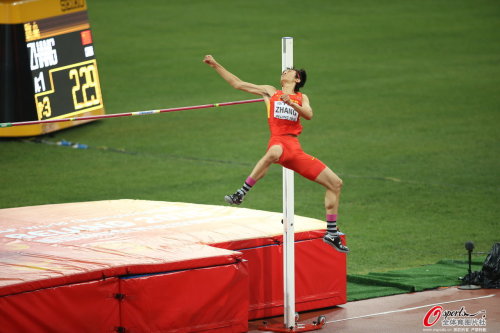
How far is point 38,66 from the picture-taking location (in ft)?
53.7

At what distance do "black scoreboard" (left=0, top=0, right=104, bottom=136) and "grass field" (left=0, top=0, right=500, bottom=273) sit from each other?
3.16 feet

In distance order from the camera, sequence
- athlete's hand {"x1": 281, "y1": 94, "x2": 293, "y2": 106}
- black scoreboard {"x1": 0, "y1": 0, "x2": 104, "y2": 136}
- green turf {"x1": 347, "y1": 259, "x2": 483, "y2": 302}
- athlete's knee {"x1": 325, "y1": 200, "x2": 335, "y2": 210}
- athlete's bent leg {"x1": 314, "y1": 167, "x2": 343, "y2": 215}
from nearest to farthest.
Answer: athlete's hand {"x1": 281, "y1": 94, "x2": 293, "y2": 106} < athlete's bent leg {"x1": 314, "y1": 167, "x2": 343, "y2": 215} < athlete's knee {"x1": 325, "y1": 200, "x2": 335, "y2": 210} < green turf {"x1": 347, "y1": 259, "x2": 483, "y2": 302} < black scoreboard {"x1": 0, "y1": 0, "x2": 104, "y2": 136}

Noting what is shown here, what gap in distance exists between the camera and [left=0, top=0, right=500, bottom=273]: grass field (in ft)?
46.8

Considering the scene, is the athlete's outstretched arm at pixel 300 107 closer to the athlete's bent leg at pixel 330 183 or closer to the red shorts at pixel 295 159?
the red shorts at pixel 295 159

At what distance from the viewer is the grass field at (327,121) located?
14250 millimetres

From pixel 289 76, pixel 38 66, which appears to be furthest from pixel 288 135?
pixel 38 66

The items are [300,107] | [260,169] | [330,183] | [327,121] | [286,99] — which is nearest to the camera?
[286,99]

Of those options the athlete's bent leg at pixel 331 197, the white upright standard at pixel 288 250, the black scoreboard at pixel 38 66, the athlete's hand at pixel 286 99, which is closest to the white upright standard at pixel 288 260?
the white upright standard at pixel 288 250

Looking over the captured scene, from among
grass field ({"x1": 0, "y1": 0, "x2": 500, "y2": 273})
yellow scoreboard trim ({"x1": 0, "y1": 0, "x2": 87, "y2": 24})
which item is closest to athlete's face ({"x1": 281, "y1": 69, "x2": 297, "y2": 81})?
grass field ({"x1": 0, "y1": 0, "x2": 500, "y2": 273})

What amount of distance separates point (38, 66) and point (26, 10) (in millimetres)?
956

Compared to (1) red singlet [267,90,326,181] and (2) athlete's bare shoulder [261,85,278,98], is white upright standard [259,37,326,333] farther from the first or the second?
Result: (2) athlete's bare shoulder [261,85,278,98]

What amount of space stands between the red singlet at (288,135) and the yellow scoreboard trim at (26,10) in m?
9.30

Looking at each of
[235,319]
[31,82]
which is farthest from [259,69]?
[235,319]

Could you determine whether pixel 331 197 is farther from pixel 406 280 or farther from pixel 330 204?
pixel 406 280
